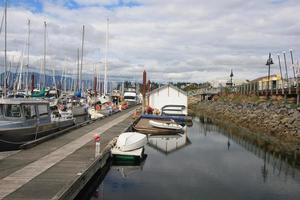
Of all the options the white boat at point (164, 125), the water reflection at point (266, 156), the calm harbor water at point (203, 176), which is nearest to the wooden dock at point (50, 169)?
the calm harbor water at point (203, 176)

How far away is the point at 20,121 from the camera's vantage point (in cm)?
2212

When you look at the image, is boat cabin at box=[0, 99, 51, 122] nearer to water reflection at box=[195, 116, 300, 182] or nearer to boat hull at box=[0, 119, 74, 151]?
boat hull at box=[0, 119, 74, 151]

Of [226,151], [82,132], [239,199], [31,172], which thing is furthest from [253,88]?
[31,172]

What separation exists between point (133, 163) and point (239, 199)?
7528 millimetres

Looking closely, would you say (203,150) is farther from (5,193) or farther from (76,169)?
(5,193)

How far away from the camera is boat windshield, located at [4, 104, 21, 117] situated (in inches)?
883

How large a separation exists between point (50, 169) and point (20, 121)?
735 centimetres

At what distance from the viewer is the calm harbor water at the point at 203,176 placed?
17.2m

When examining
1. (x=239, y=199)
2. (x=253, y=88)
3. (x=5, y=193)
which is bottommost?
(x=239, y=199)

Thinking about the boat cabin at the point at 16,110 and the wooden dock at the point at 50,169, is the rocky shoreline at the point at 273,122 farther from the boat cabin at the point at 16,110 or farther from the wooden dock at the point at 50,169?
the boat cabin at the point at 16,110

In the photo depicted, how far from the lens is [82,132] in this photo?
28766 mm

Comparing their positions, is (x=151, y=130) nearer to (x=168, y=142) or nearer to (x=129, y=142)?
(x=168, y=142)

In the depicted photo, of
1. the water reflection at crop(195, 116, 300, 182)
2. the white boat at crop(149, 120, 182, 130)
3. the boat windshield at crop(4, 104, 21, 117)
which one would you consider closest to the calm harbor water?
the water reflection at crop(195, 116, 300, 182)

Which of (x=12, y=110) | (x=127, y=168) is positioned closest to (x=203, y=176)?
(x=127, y=168)
